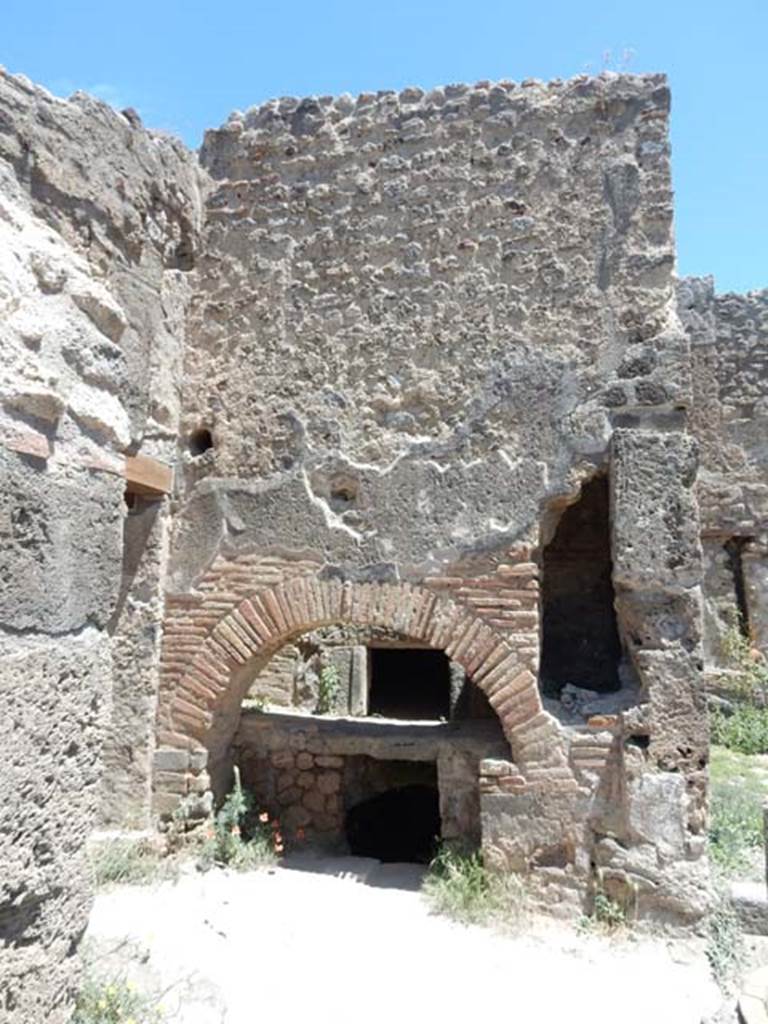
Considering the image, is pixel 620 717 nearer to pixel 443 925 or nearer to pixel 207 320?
pixel 443 925

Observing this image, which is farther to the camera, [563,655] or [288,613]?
[563,655]

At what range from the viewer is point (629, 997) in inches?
146

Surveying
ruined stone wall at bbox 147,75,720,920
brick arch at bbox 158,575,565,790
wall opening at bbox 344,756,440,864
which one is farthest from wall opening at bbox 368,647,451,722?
brick arch at bbox 158,575,565,790

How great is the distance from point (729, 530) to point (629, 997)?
6.98 meters

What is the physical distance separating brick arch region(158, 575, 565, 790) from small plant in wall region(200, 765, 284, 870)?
0.47 metres

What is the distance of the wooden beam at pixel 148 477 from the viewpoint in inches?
198

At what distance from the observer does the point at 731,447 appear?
9.88 meters

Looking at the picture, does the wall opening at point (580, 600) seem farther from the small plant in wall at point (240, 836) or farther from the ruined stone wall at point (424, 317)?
the small plant in wall at point (240, 836)

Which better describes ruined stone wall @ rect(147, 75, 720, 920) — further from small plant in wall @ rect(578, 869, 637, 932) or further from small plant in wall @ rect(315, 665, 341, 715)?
small plant in wall @ rect(315, 665, 341, 715)

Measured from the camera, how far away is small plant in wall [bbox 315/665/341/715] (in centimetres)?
858

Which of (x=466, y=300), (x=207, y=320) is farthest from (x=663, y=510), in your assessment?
(x=207, y=320)

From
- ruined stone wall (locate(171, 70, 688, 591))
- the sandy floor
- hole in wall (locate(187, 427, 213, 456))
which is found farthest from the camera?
hole in wall (locate(187, 427, 213, 456))

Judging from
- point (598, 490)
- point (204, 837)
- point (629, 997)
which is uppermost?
point (598, 490)

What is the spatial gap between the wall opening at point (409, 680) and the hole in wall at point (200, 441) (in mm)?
5660
